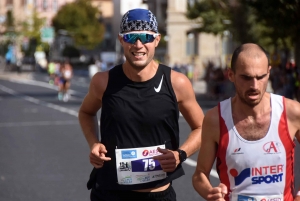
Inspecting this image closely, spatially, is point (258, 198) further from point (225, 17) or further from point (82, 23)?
point (82, 23)

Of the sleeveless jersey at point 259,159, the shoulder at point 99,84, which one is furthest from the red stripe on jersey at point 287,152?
the shoulder at point 99,84

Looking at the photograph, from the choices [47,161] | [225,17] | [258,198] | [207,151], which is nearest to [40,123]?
[47,161]

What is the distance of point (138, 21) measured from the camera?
509 cm

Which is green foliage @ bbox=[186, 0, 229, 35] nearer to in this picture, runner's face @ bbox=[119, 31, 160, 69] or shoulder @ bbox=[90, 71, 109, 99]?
shoulder @ bbox=[90, 71, 109, 99]

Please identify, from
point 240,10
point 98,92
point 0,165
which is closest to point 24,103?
point 240,10

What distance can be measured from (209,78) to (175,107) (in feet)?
103

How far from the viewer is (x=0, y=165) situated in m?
13.2

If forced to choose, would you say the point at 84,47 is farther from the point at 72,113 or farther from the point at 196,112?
the point at 196,112

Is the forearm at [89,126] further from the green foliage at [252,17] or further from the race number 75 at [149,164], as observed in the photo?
the green foliage at [252,17]

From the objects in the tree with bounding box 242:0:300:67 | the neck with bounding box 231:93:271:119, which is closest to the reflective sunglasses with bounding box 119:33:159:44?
the neck with bounding box 231:93:271:119

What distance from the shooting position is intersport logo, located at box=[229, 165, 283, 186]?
4148mm

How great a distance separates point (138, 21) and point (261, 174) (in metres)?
1.39

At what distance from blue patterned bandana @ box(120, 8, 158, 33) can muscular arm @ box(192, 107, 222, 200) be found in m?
0.98

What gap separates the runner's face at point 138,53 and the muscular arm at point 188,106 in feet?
0.81
